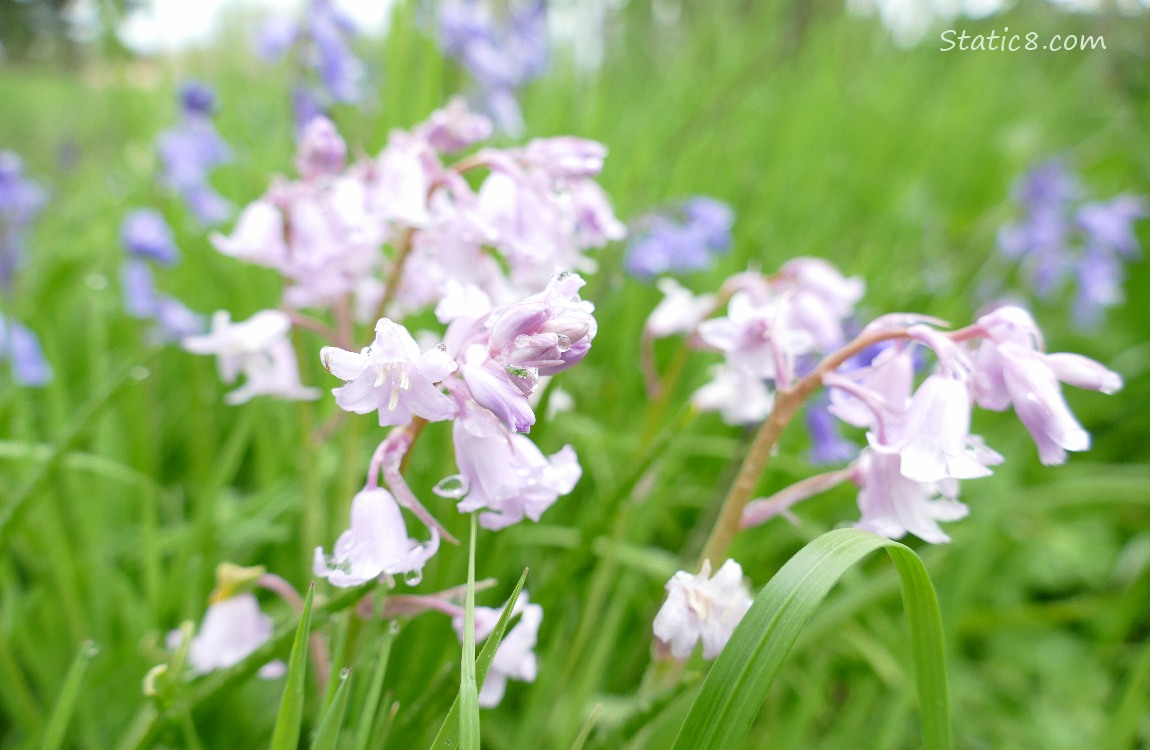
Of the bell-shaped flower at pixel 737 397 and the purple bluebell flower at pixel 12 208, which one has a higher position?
the bell-shaped flower at pixel 737 397

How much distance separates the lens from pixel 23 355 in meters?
1.47

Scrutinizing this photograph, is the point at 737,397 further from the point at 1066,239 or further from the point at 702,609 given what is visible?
the point at 1066,239

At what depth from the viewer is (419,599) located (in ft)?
2.41

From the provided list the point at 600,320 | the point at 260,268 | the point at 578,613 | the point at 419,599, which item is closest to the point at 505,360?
the point at 419,599

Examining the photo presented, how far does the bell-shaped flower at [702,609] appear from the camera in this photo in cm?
A: 72

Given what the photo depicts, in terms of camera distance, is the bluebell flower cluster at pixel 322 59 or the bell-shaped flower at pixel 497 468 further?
the bluebell flower cluster at pixel 322 59

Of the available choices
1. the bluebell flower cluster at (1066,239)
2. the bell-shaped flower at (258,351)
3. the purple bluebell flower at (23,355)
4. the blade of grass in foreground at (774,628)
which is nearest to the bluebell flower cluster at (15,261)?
the purple bluebell flower at (23,355)

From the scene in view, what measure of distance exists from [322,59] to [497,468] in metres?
1.80

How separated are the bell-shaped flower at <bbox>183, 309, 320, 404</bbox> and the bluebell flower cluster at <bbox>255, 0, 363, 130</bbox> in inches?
47.2

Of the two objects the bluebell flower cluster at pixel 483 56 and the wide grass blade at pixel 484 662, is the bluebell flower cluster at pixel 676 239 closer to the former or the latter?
the bluebell flower cluster at pixel 483 56

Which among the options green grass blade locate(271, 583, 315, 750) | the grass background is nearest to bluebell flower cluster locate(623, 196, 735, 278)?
the grass background

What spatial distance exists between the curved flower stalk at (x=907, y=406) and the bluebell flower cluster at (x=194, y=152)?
5.76 feet

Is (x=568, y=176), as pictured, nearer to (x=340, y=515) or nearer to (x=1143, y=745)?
(x=340, y=515)

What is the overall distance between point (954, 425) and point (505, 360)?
343 millimetres
